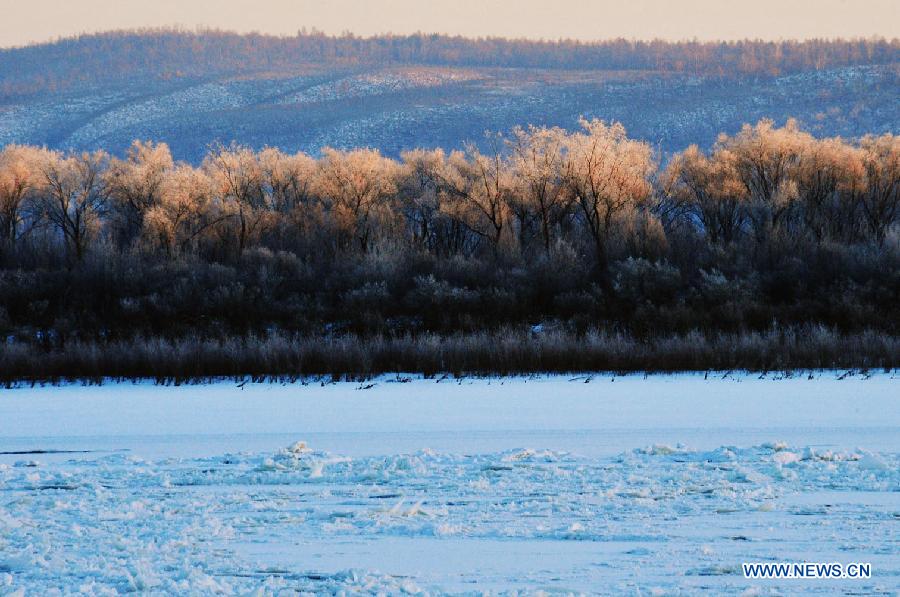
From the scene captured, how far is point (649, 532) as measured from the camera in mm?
6148

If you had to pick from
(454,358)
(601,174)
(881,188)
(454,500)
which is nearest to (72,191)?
(601,174)

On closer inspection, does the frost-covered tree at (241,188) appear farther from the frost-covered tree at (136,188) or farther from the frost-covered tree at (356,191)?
the frost-covered tree at (356,191)

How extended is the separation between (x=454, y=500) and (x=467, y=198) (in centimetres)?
3093

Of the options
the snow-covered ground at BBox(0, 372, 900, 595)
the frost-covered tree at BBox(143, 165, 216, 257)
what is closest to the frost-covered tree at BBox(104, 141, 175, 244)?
the frost-covered tree at BBox(143, 165, 216, 257)

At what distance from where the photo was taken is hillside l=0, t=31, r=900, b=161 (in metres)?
97.8

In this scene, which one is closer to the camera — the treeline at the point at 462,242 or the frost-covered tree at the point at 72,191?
the treeline at the point at 462,242

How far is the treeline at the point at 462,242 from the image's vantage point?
2614cm

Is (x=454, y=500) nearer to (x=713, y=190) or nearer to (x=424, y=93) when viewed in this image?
(x=713, y=190)

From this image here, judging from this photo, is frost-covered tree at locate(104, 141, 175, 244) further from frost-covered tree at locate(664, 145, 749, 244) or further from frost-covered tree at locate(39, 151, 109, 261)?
frost-covered tree at locate(664, 145, 749, 244)

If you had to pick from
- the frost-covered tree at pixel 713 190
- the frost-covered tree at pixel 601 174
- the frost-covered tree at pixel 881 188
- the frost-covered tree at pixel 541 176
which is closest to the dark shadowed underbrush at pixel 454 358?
the frost-covered tree at pixel 601 174

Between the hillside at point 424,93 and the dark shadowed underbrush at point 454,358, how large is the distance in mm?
72394

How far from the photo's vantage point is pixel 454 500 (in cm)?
718

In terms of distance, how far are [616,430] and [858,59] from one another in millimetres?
125967

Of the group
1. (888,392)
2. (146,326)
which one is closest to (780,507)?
(888,392)
